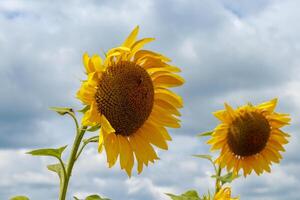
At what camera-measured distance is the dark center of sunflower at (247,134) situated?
717cm

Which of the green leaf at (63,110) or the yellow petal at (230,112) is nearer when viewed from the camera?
the green leaf at (63,110)

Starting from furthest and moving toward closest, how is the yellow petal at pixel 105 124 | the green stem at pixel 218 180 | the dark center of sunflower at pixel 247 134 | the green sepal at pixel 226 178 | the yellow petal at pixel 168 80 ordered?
1. the dark center of sunflower at pixel 247 134
2. the green sepal at pixel 226 178
3. the green stem at pixel 218 180
4. the yellow petal at pixel 168 80
5. the yellow petal at pixel 105 124

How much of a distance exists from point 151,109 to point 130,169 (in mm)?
517

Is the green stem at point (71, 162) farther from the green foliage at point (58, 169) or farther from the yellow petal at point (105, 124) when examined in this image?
the yellow petal at point (105, 124)

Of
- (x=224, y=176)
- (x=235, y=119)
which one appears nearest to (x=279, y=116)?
(x=235, y=119)

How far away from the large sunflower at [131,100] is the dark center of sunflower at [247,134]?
3058 mm

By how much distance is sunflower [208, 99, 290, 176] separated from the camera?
7184 mm

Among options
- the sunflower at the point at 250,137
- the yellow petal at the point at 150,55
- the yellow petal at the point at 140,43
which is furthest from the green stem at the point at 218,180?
the yellow petal at the point at 140,43

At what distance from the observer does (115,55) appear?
12.6 ft

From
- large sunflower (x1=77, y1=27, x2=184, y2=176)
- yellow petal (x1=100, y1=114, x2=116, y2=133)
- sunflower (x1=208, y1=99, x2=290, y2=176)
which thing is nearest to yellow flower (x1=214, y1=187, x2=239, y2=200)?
large sunflower (x1=77, y1=27, x2=184, y2=176)

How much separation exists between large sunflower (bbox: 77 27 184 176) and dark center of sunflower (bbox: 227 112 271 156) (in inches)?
120

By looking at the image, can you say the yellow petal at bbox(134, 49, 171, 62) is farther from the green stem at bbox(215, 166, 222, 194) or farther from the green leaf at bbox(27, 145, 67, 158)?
the green stem at bbox(215, 166, 222, 194)

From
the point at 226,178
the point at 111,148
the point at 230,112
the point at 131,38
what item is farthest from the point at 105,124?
the point at 230,112

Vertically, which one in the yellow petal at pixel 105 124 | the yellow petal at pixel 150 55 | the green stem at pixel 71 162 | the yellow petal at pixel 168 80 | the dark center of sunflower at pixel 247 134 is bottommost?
the green stem at pixel 71 162
